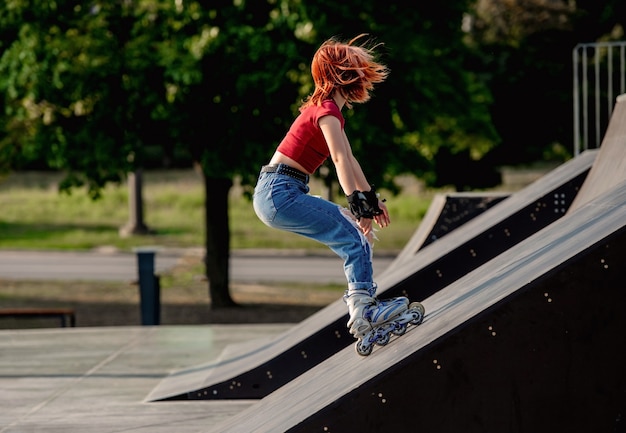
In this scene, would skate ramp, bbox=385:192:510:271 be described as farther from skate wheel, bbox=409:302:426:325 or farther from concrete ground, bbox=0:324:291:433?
skate wheel, bbox=409:302:426:325

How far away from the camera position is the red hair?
5.14m

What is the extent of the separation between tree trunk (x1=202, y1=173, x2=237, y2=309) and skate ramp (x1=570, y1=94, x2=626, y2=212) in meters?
11.7

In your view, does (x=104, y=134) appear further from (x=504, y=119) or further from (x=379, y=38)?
(x=504, y=119)

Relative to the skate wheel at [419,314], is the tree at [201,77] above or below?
above

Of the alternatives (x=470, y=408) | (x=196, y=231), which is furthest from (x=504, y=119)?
(x=470, y=408)

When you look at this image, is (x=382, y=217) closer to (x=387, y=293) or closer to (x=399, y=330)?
(x=399, y=330)

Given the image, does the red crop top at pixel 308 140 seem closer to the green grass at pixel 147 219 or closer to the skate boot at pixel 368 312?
the skate boot at pixel 368 312

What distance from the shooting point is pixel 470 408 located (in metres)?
4.24

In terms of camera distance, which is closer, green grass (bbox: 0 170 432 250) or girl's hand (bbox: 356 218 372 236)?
girl's hand (bbox: 356 218 372 236)

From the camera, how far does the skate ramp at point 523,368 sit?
421 centimetres

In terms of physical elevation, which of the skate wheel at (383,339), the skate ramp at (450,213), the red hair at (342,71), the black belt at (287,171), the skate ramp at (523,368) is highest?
the skate ramp at (450,213)

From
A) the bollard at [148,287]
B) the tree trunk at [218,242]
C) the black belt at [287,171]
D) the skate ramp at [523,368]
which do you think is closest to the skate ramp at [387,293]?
the black belt at [287,171]

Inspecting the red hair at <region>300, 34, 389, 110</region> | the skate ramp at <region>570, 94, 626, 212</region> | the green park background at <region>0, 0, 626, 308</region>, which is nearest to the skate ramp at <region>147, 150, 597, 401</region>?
the skate ramp at <region>570, 94, 626, 212</region>

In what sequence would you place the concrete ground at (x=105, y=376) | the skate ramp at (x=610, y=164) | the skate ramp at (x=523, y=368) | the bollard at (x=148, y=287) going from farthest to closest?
the bollard at (x=148, y=287), the skate ramp at (x=610, y=164), the concrete ground at (x=105, y=376), the skate ramp at (x=523, y=368)
